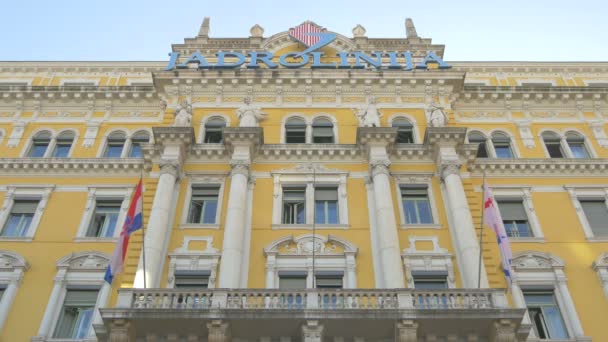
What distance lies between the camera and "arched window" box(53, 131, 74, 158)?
33219 millimetres

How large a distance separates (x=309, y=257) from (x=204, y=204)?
6381 millimetres

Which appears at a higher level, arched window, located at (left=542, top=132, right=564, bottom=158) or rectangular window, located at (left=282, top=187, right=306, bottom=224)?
arched window, located at (left=542, top=132, right=564, bottom=158)

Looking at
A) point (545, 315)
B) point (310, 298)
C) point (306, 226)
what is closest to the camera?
point (310, 298)

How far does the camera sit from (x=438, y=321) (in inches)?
844

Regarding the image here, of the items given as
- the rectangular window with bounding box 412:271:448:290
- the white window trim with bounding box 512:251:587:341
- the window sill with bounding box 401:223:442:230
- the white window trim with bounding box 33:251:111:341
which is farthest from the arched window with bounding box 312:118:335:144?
the white window trim with bounding box 33:251:111:341

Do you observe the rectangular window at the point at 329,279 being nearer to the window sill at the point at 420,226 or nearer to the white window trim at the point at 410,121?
the window sill at the point at 420,226

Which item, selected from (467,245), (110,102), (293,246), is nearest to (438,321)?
(467,245)

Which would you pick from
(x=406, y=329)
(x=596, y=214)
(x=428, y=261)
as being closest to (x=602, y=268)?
(x=596, y=214)

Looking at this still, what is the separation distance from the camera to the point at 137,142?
34000 mm

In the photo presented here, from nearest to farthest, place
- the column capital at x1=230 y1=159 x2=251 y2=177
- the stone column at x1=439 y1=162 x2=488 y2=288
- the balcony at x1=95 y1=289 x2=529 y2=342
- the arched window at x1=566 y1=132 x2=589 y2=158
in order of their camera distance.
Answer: the balcony at x1=95 y1=289 x2=529 y2=342, the stone column at x1=439 y1=162 x2=488 y2=288, the column capital at x1=230 y1=159 x2=251 y2=177, the arched window at x1=566 y1=132 x2=589 y2=158

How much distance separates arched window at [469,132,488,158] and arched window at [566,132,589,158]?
4653mm

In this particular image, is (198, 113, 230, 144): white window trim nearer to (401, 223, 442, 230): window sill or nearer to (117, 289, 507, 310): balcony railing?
(401, 223, 442, 230): window sill

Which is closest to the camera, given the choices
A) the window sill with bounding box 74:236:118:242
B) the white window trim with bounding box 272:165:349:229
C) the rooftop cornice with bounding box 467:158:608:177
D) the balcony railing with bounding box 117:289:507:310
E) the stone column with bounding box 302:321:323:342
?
the stone column with bounding box 302:321:323:342

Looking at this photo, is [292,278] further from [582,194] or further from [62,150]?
[62,150]
